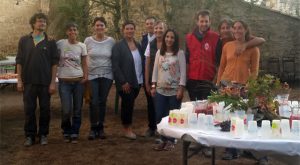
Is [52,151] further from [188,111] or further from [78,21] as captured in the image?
[78,21]

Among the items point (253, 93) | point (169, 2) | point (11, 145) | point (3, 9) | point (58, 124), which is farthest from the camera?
point (3, 9)

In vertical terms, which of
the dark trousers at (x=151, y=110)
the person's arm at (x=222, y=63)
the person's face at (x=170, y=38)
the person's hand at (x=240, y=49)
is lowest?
the dark trousers at (x=151, y=110)

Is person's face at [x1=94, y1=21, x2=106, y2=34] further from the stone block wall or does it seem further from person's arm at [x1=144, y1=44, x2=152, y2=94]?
the stone block wall

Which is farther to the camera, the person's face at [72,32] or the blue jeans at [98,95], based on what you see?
the blue jeans at [98,95]

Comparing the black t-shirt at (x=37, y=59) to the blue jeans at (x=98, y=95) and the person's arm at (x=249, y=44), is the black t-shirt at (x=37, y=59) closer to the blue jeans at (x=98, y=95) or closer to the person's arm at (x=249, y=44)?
the blue jeans at (x=98, y=95)

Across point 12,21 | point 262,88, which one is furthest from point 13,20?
point 262,88

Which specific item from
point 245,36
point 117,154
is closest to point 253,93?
point 245,36

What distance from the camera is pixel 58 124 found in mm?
7395

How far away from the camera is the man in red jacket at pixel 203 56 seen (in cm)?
507

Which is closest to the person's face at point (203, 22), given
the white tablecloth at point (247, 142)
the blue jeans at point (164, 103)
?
the blue jeans at point (164, 103)

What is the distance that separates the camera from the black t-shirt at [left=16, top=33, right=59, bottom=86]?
5.43m

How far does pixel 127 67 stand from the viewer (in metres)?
5.75

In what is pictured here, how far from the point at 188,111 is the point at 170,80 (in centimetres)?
161

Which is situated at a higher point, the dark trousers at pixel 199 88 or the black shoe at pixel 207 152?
the dark trousers at pixel 199 88
